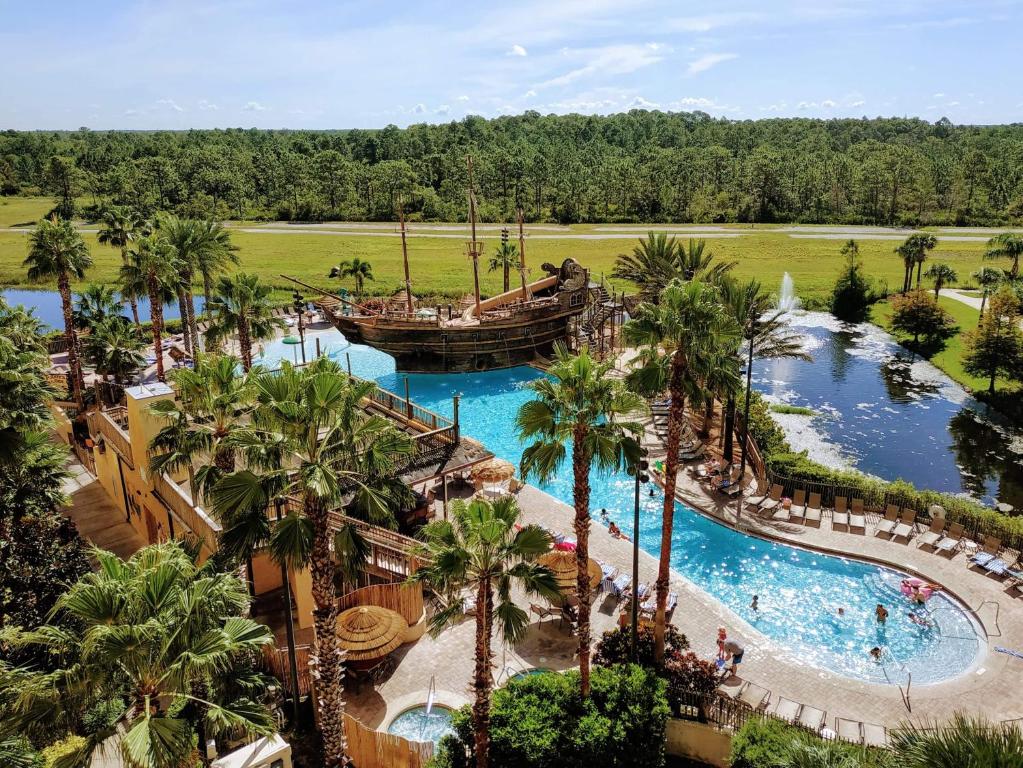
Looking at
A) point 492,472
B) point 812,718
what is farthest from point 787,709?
point 492,472

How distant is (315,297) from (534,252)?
30178 mm

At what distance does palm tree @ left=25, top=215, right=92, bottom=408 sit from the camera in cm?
3656

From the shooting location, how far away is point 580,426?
17.0 m

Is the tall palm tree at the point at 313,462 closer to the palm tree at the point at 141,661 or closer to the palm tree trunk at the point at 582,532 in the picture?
the palm tree at the point at 141,661

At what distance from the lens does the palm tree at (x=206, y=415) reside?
1741 centimetres

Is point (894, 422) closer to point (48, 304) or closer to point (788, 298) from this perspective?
point (788, 298)

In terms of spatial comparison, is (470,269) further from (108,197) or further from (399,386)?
(108,197)

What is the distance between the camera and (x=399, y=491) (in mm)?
15227

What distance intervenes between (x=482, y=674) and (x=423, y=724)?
4.89 meters

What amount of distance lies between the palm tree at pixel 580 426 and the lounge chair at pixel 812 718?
5.81 meters

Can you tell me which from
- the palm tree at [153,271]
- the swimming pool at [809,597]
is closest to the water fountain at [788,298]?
the swimming pool at [809,597]

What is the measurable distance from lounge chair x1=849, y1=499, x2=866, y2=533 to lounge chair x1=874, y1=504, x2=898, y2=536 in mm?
542

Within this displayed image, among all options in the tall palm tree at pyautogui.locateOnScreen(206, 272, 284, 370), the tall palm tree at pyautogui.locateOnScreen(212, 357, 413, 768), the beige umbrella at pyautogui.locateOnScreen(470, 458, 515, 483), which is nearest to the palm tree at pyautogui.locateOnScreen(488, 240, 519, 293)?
the tall palm tree at pyautogui.locateOnScreen(206, 272, 284, 370)

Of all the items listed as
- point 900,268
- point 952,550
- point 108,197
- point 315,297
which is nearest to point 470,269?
point 315,297
